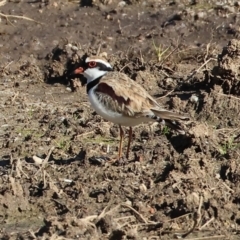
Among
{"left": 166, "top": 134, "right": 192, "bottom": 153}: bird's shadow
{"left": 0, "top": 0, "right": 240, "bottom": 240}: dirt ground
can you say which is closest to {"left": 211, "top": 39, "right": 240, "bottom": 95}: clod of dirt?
{"left": 0, "top": 0, "right": 240, "bottom": 240}: dirt ground

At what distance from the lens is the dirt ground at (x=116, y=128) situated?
6.46 meters

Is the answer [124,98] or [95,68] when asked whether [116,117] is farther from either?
[95,68]

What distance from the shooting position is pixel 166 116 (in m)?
7.42

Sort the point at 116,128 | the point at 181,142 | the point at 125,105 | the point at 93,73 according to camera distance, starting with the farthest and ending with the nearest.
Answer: the point at 116,128 → the point at 93,73 → the point at 181,142 → the point at 125,105

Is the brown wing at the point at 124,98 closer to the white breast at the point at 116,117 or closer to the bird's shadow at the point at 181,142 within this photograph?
the white breast at the point at 116,117

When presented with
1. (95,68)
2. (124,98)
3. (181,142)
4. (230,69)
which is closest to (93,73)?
(95,68)

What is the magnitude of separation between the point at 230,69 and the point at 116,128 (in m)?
1.48

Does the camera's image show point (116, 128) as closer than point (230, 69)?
Yes

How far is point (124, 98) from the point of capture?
24.9 feet

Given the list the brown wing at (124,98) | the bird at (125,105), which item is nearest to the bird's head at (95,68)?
the bird at (125,105)

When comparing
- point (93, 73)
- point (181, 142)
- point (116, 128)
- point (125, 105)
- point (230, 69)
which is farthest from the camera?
point (230, 69)

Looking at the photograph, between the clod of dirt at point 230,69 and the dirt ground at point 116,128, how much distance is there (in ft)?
0.04

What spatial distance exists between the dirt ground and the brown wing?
0.48 meters

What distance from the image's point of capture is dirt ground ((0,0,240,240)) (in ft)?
21.2
